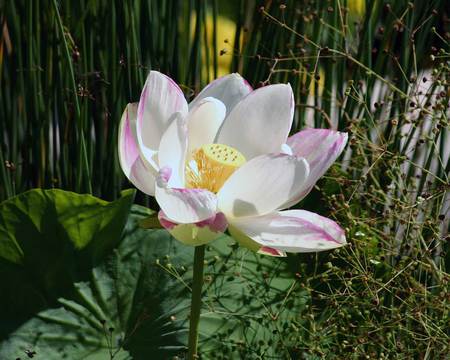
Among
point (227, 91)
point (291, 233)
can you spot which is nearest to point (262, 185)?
point (291, 233)

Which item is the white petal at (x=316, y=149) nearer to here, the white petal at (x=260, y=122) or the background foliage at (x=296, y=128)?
the white petal at (x=260, y=122)

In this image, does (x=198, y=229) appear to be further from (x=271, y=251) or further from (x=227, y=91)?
(x=227, y=91)

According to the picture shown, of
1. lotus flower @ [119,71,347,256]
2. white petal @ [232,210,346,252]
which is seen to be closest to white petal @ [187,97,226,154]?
lotus flower @ [119,71,347,256]

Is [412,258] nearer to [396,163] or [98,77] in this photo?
[396,163]

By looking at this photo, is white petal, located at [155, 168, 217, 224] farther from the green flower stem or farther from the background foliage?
the background foliage

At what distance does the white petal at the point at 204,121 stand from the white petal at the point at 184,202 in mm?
101

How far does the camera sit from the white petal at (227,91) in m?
0.79

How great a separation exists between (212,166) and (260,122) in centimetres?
6

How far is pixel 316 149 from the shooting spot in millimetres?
719

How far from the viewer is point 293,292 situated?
3.10 ft

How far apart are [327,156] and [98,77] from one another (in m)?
0.38

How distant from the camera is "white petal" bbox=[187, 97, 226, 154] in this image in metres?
0.74

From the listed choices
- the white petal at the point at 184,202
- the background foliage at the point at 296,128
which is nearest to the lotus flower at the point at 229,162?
the white petal at the point at 184,202

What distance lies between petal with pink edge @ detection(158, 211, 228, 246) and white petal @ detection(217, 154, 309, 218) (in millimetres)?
19
